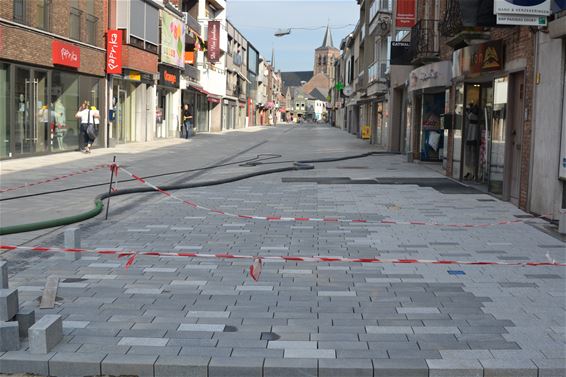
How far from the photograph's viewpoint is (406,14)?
24906 mm

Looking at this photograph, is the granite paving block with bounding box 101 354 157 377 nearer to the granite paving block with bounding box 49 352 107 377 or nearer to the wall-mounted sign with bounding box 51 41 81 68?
the granite paving block with bounding box 49 352 107 377

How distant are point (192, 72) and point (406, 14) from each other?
2414cm

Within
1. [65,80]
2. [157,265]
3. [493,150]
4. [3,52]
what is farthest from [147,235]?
[65,80]

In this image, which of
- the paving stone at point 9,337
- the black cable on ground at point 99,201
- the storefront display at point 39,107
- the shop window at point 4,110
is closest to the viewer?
the paving stone at point 9,337

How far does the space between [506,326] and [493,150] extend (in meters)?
9.85

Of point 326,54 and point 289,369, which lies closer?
point 289,369

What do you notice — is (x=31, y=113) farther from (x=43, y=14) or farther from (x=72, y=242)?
(x=72, y=242)

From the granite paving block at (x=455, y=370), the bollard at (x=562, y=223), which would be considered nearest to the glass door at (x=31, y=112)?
the bollard at (x=562, y=223)

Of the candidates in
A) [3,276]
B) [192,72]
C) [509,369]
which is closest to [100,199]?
[3,276]

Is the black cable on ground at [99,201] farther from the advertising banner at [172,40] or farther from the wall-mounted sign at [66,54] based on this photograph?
the advertising banner at [172,40]

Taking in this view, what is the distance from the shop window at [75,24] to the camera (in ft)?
79.1

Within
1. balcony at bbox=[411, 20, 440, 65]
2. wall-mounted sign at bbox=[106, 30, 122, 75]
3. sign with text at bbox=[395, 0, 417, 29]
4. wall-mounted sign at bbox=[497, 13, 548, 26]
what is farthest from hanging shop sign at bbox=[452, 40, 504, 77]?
wall-mounted sign at bbox=[106, 30, 122, 75]

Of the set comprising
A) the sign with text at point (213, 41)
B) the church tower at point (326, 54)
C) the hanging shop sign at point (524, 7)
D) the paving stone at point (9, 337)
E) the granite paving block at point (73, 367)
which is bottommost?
the granite paving block at point (73, 367)

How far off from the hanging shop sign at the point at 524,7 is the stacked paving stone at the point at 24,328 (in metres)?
8.64
